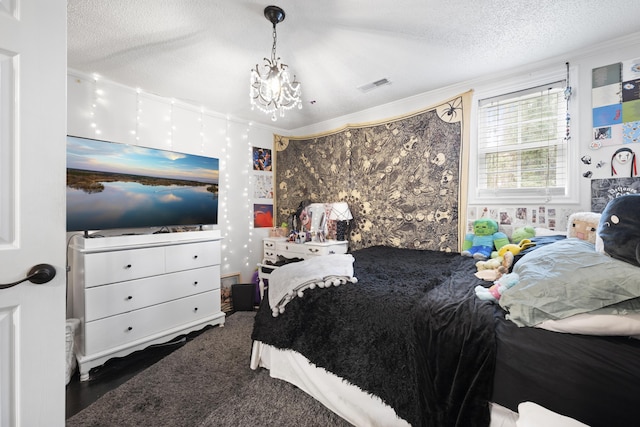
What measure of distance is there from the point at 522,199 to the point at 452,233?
66 centimetres

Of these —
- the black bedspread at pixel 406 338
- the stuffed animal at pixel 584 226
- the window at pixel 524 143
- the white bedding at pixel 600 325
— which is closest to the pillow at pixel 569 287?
the white bedding at pixel 600 325

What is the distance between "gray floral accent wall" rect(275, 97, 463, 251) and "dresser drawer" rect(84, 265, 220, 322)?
1.65 metres

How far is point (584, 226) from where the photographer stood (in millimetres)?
1764

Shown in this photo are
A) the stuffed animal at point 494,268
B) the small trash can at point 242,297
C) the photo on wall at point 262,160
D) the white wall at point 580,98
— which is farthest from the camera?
the photo on wall at point 262,160

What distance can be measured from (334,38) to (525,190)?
214 cm

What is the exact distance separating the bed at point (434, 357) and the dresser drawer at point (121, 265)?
1245 millimetres

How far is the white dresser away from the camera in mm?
2033

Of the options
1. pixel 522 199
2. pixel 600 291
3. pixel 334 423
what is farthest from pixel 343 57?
pixel 334 423

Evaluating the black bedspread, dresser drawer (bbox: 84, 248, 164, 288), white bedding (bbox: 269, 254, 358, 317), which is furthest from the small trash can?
white bedding (bbox: 269, 254, 358, 317)

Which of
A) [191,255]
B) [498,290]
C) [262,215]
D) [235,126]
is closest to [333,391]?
[498,290]

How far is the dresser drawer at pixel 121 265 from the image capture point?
204cm

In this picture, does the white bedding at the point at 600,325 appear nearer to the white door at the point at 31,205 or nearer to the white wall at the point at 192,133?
the white door at the point at 31,205

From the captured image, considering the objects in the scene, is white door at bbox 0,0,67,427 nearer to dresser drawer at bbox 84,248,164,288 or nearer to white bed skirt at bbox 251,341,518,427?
white bed skirt at bbox 251,341,518,427

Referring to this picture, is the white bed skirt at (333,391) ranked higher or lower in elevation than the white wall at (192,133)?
lower
